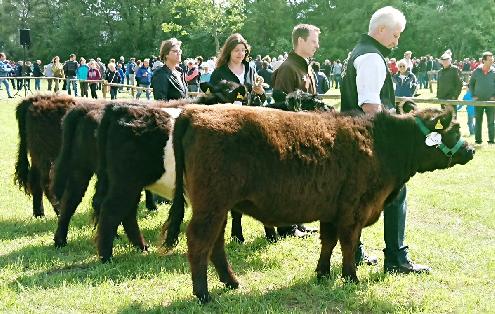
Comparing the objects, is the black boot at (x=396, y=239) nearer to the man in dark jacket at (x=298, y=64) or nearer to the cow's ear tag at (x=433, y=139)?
the cow's ear tag at (x=433, y=139)

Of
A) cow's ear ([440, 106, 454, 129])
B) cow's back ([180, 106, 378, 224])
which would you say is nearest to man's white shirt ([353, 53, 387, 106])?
cow's back ([180, 106, 378, 224])

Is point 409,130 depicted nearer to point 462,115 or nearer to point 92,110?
point 92,110

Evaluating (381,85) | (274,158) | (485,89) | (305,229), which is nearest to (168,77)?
(305,229)

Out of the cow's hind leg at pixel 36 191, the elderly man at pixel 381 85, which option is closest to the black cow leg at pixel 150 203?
the cow's hind leg at pixel 36 191

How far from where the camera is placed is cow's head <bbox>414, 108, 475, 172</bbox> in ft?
16.9

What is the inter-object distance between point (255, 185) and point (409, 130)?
1.63 metres

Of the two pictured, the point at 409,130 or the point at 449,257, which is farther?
the point at 449,257

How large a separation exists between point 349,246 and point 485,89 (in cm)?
1176

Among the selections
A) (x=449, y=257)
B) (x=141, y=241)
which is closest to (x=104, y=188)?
(x=141, y=241)

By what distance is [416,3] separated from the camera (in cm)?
5925

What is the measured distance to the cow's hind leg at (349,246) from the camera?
4.88 metres

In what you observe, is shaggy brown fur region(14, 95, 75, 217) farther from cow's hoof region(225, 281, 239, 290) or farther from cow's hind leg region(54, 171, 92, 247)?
cow's hoof region(225, 281, 239, 290)

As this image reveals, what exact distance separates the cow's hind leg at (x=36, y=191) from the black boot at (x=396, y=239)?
453cm

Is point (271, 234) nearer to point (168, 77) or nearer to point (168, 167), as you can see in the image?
point (168, 167)
